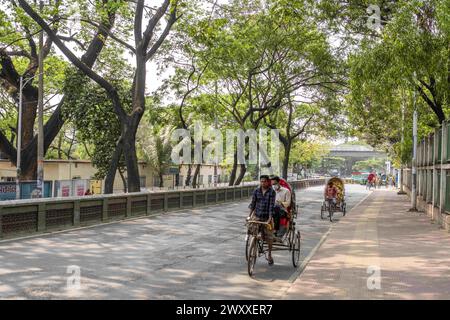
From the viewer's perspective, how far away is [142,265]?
36.8 feet

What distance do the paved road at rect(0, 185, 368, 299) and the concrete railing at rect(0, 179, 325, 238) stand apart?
26.1 inches

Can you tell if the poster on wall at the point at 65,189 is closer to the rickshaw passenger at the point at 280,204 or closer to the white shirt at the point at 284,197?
the rickshaw passenger at the point at 280,204

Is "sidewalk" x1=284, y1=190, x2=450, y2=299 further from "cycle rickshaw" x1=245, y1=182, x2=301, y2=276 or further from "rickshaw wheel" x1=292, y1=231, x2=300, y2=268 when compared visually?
"cycle rickshaw" x1=245, y1=182, x2=301, y2=276

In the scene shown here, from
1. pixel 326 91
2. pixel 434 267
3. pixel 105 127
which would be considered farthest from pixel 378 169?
pixel 434 267

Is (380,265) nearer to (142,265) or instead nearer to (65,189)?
(142,265)

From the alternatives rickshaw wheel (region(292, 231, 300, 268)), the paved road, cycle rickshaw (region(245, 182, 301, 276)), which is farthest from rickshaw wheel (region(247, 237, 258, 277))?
rickshaw wheel (region(292, 231, 300, 268))

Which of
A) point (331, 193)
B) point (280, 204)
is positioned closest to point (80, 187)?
point (331, 193)

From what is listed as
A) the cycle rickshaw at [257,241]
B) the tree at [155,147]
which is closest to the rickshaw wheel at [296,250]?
the cycle rickshaw at [257,241]

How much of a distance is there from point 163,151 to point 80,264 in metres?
48.3

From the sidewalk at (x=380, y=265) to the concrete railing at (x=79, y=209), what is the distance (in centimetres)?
825

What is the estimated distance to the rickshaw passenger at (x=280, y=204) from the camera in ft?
37.7

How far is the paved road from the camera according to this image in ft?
28.4
